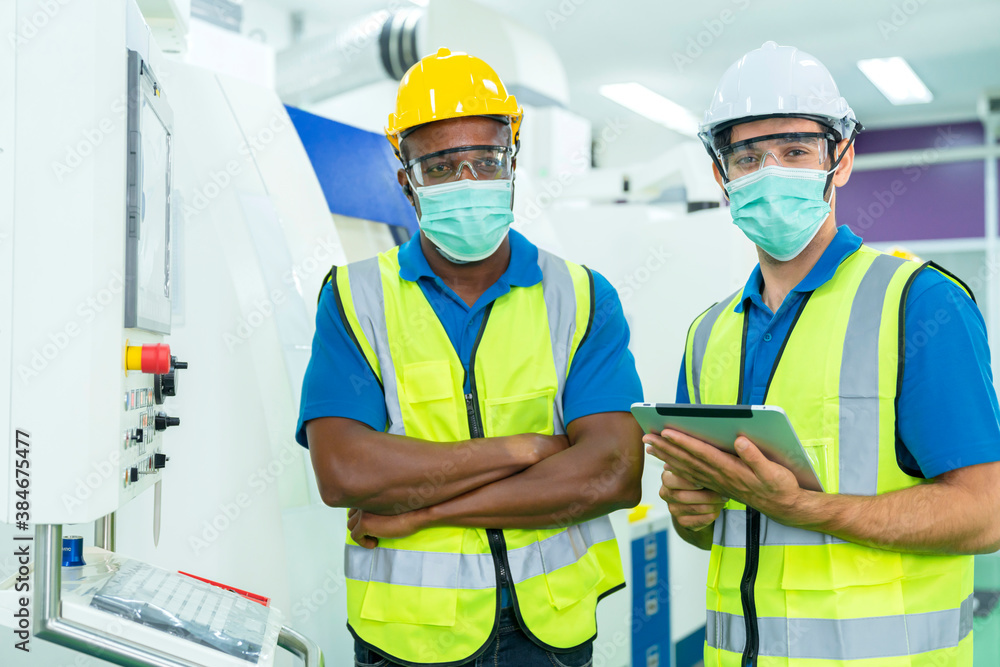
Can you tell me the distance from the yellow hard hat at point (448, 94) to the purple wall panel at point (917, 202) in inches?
313

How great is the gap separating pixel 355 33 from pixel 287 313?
1.62m

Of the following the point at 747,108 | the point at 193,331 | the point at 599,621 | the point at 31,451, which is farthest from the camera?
the point at 599,621

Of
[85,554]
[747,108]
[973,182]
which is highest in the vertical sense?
[973,182]

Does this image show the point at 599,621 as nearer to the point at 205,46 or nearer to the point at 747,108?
the point at 747,108

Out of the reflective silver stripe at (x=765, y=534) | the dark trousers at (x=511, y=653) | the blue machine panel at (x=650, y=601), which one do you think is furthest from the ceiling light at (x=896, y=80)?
the dark trousers at (x=511, y=653)

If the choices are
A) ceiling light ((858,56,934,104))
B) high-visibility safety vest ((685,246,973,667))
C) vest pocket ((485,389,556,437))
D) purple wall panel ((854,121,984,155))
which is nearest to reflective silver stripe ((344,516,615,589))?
vest pocket ((485,389,556,437))

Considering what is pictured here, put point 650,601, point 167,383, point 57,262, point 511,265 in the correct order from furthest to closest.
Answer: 1. point 650,601
2. point 511,265
3. point 167,383
4. point 57,262

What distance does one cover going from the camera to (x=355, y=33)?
10.0 feet

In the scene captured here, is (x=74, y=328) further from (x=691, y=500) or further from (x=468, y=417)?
(x=691, y=500)

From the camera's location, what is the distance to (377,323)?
1.50 metres

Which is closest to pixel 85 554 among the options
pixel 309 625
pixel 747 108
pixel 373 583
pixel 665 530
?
pixel 373 583

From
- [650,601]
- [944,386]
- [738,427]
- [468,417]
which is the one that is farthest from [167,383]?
[650,601]

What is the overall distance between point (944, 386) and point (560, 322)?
0.64m

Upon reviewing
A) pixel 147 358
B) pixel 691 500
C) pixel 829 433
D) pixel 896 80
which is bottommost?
pixel 691 500
